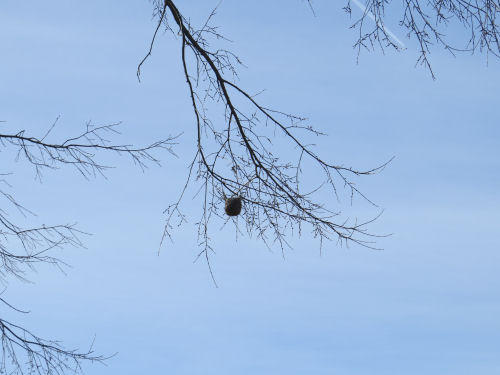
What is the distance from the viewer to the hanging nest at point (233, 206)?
501 cm

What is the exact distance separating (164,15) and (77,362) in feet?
9.91

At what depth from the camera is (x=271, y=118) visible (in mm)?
5055

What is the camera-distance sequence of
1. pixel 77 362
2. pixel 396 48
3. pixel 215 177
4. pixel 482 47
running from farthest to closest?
pixel 77 362
pixel 215 177
pixel 396 48
pixel 482 47

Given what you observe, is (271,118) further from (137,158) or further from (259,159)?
(137,158)

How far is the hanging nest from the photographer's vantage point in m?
5.01

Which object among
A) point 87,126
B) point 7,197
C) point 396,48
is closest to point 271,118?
point 396,48

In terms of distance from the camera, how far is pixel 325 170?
5098 mm

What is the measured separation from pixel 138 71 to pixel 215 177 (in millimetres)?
1036

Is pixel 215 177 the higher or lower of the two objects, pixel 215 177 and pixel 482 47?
the lower

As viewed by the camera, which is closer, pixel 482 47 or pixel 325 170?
pixel 482 47

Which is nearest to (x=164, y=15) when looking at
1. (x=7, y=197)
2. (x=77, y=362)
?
(x=7, y=197)

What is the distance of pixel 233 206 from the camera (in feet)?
16.4

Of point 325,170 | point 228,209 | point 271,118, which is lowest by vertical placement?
point 228,209

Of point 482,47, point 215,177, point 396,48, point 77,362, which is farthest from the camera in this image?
point 77,362
